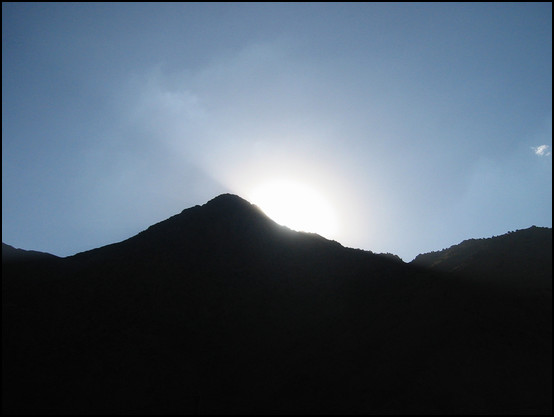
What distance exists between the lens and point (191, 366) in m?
17.2

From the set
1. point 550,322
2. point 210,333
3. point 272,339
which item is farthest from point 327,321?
point 550,322

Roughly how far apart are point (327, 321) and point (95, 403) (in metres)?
13.4

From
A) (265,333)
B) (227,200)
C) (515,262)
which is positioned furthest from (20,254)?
(515,262)

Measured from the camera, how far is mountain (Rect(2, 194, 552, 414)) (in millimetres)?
14414

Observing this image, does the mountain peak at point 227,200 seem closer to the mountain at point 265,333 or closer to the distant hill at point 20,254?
the mountain at point 265,333

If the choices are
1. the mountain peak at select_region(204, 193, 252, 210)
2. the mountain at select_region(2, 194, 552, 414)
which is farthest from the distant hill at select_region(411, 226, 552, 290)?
the mountain peak at select_region(204, 193, 252, 210)

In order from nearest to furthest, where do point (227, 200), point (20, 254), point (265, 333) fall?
point (265, 333) → point (227, 200) → point (20, 254)

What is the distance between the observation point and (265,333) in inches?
785

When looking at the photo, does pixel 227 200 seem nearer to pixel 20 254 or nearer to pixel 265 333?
pixel 265 333

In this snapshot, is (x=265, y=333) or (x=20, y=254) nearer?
(x=265, y=333)

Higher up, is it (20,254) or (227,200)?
(227,200)

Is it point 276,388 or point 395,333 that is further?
point 395,333

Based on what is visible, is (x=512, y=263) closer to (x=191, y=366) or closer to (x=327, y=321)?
(x=327, y=321)

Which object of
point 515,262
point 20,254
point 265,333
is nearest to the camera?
point 265,333
